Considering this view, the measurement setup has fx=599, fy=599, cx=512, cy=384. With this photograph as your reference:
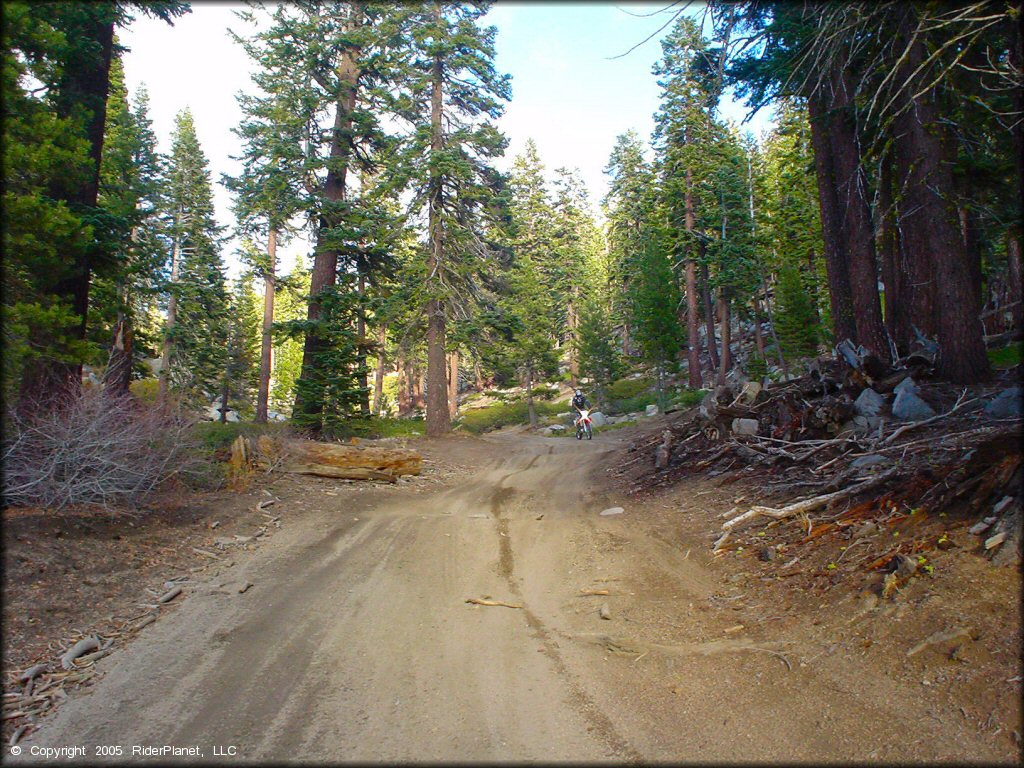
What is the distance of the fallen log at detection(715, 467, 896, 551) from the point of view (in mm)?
6168

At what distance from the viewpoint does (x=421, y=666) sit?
4773 millimetres

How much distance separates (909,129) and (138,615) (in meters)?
12.7

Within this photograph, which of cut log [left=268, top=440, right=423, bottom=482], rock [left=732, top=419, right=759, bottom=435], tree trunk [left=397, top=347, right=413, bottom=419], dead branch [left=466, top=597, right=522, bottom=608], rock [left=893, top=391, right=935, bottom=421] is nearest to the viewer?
dead branch [left=466, top=597, right=522, bottom=608]

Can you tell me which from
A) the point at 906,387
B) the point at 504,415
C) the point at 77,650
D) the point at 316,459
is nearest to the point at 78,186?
the point at 316,459

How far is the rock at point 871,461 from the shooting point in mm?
6664

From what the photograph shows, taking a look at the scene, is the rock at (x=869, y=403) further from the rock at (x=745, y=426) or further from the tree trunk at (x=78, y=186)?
the tree trunk at (x=78, y=186)

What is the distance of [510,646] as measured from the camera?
16.8ft

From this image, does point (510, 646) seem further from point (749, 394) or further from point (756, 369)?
point (756, 369)

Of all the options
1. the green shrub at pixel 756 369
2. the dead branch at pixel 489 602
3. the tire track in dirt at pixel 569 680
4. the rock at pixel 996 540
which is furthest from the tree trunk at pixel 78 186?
the green shrub at pixel 756 369

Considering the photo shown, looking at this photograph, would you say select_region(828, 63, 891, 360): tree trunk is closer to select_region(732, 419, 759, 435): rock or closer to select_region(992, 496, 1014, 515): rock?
select_region(732, 419, 759, 435): rock

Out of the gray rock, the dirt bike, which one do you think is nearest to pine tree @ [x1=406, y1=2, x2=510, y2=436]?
the dirt bike

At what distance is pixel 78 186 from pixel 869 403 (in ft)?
40.8

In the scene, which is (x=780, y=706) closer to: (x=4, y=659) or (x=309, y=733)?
(x=309, y=733)

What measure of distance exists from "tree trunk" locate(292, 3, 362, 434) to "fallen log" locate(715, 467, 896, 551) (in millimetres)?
13457
